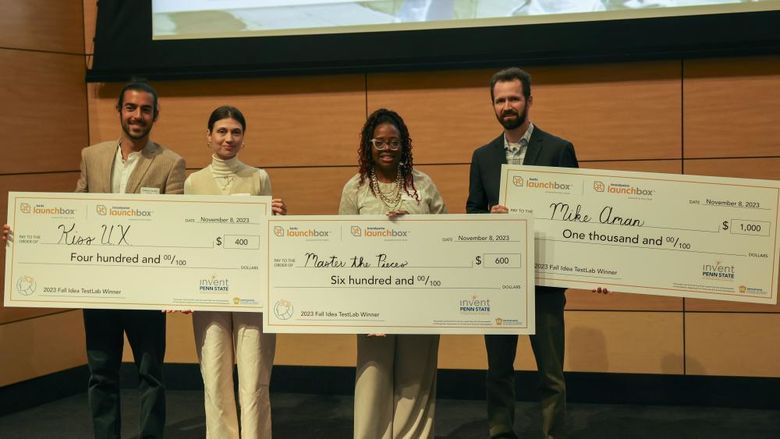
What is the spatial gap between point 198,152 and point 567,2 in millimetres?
2273

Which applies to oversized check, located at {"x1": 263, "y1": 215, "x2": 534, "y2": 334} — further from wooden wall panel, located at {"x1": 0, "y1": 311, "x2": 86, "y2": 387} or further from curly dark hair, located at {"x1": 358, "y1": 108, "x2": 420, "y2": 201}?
wooden wall panel, located at {"x1": 0, "y1": 311, "x2": 86, "y2": 387}

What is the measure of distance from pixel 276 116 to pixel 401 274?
199cm

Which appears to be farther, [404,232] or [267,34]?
[267,34]

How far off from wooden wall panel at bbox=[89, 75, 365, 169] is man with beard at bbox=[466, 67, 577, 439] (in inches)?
58.4

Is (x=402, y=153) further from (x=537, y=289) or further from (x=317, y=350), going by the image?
(x=317, y=350)

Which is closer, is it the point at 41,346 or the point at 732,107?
the point at 732,107

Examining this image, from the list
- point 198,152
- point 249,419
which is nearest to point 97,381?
point 249,419

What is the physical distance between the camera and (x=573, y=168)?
3.19 metres

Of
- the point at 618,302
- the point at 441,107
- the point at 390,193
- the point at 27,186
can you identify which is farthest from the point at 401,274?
the point at 27,186

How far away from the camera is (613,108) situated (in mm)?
4445

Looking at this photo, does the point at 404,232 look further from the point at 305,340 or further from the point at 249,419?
the point at 305,340

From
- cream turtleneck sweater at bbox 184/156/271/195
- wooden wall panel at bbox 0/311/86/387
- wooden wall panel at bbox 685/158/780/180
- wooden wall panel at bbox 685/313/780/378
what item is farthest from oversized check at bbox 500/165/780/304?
wooden wall panel at bbox 0/311/86/387

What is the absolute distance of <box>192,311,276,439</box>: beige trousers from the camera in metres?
3.33

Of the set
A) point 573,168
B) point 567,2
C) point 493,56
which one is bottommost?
point 573,168
